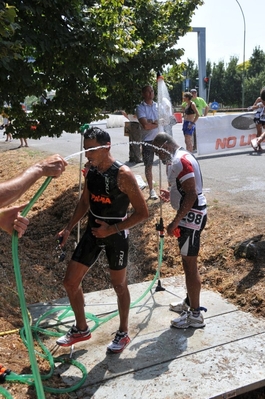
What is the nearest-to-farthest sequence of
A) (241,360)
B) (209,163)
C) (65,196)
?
1. (241,360)
2. (65,196)
3. (209,163)

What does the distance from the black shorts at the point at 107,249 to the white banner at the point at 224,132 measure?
10149 millimetres

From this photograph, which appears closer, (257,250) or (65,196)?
(257,250)

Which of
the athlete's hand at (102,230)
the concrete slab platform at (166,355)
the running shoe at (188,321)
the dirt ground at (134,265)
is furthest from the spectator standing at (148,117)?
the athlete's hand at (102,230)

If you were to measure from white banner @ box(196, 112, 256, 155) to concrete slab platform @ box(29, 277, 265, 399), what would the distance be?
9.27m

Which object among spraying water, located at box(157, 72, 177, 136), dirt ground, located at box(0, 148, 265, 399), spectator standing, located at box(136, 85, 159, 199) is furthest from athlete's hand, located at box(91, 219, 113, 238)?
spectator standing, located at box(136, 85, 159, 199)

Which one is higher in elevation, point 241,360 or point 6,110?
point 6,110

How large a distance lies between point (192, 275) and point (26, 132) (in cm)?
467

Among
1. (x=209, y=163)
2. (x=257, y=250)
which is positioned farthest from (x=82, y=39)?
(x=209, y=163)

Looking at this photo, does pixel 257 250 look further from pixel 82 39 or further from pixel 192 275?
pixel 82 39

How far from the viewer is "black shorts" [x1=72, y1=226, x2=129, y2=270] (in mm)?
4012

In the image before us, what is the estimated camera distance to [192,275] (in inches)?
175

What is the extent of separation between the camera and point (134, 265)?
7230 mm

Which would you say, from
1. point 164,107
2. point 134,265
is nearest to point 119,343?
point 134,265

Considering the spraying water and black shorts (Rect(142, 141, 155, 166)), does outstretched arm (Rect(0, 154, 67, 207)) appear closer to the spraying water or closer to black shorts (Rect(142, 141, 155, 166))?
the spraying water
